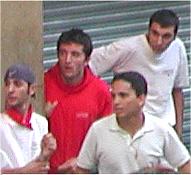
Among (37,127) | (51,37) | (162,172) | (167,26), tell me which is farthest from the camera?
(51,37)

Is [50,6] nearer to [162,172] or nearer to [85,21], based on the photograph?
[85,21]

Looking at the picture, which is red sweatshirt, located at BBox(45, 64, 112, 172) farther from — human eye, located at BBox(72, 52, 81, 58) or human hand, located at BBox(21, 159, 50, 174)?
human hand, located at BBox(21, 159, 50, 174)

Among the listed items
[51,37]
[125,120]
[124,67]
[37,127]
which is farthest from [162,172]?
[51,37]

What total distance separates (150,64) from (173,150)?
5.09ft

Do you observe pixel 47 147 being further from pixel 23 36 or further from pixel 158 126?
pixel 23 36

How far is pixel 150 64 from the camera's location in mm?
10703

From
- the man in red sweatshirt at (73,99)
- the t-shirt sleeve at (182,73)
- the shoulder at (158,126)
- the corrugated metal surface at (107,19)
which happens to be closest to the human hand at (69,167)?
the man in red sweatshirt at (73,99)

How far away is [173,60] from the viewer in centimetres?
1088

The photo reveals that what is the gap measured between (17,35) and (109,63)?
2.23ft

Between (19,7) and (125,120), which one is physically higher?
(19,7)

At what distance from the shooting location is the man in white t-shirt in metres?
10.5

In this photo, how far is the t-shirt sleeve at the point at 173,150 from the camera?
9242mm

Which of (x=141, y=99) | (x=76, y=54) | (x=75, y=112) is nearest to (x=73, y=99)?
(x=75, y=112)

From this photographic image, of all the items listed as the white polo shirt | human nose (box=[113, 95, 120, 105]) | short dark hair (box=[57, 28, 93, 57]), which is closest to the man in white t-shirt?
short dark hair (box=[57, 28, 93, 57])
